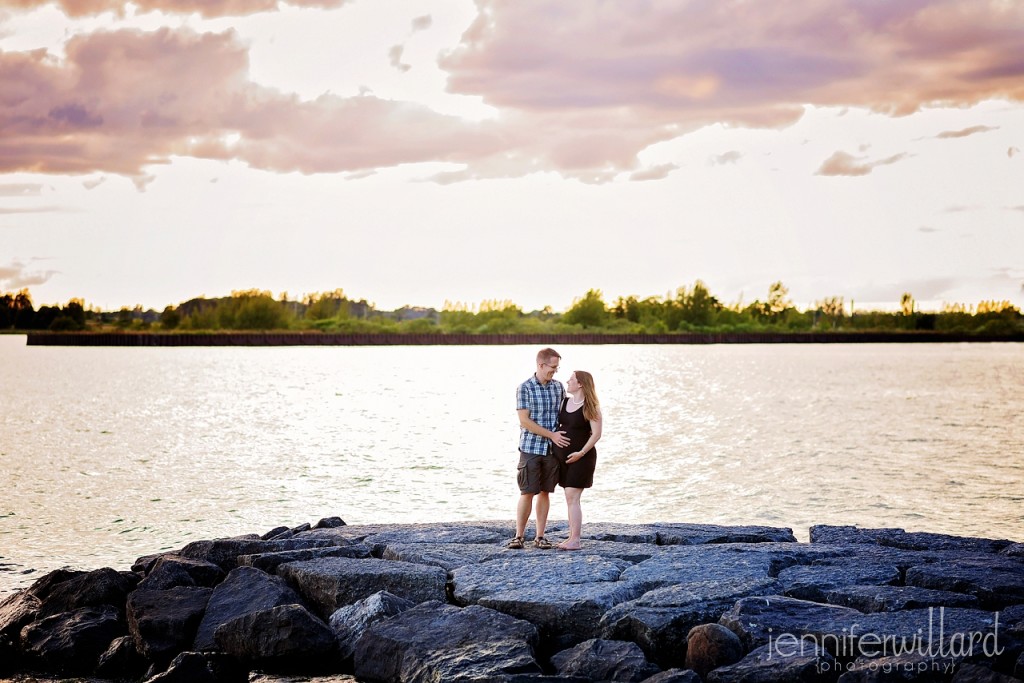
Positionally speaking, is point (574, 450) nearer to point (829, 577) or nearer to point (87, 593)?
point (829, 577)

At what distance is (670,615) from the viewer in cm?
774

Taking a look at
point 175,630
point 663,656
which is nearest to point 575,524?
point 663,656

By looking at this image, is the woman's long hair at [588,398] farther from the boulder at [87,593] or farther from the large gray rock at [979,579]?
the boulder at [87,593]

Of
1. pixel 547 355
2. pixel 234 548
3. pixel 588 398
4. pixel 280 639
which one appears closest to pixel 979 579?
pixel 588 398

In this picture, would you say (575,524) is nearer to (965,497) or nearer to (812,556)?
(812,556)

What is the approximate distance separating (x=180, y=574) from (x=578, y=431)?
3.95 meters

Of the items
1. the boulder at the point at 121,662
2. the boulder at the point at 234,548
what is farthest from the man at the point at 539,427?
the boulder at the point at 121,662

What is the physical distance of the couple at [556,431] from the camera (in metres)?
8.98

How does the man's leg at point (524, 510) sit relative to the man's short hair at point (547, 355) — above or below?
below

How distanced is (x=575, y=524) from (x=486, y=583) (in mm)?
1234

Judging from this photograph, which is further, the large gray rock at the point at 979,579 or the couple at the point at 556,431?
the couple at the point at 556,431

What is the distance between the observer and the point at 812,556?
964cm

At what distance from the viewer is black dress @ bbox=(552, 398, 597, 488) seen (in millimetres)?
9070

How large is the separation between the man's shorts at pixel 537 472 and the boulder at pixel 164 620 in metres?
2.98
